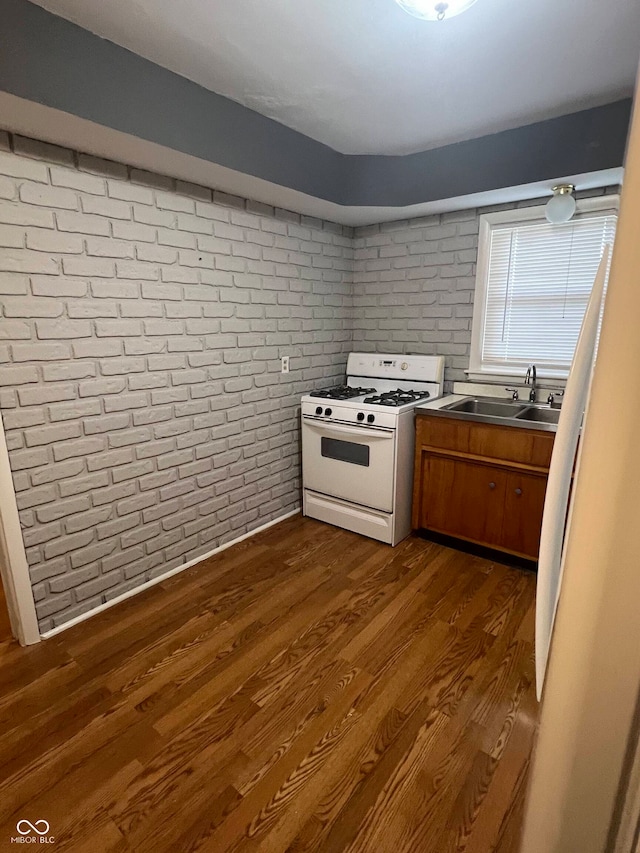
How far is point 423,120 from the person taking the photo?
7.21ft

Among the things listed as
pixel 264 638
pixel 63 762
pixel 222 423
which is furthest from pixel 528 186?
pixel 63 762

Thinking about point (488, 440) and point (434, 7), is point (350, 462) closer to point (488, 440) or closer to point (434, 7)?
point (488, 440)

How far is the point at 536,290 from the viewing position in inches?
109

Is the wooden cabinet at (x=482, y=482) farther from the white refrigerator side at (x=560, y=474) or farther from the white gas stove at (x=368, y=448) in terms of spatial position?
the white refrigerator side at (x=560, y=474)

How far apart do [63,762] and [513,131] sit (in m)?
3.31

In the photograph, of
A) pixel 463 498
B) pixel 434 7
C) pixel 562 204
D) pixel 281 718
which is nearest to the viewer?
pixel 434 7

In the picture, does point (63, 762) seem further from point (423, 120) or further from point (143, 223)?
point (423, 120)

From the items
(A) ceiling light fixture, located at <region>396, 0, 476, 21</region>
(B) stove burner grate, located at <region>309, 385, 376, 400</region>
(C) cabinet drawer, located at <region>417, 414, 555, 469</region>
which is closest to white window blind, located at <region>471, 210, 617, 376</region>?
(C) cabinet drawer, located at <region>417, 414, 555, 469</region>

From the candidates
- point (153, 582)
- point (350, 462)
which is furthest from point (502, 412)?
point (153, 582)

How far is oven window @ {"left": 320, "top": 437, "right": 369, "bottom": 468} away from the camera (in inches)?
109

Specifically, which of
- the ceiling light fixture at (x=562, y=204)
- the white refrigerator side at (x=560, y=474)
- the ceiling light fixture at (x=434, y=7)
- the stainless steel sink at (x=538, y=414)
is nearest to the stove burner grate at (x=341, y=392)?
the stainless steel sink at (x=538, y=414)

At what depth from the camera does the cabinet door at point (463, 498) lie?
8.23ft

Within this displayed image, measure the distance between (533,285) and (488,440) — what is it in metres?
1.09

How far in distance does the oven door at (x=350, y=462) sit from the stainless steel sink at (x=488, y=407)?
50 cm
